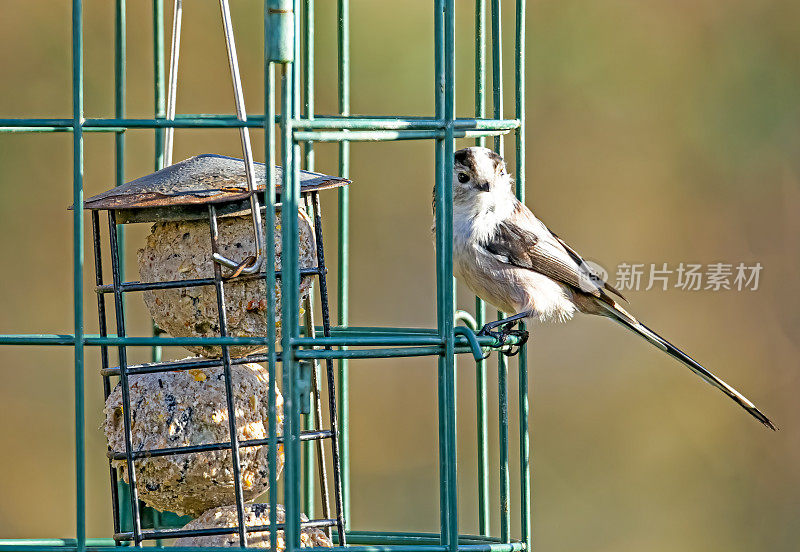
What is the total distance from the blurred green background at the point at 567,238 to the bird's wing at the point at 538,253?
149 cm

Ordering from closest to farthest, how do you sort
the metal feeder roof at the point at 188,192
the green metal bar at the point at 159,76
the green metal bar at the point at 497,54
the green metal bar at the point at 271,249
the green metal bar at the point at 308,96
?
the green metal bar at the point at 271,249, the metal feeder roof at the point at 188,192, the green metal bar at the point at 497,54, the green metal bar at the point at 308,96, the green metal bar at the point at 159,76

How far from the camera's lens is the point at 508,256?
4211mm

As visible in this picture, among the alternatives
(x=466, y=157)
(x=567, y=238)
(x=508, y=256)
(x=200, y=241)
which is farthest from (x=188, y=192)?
(x=567, y=238)

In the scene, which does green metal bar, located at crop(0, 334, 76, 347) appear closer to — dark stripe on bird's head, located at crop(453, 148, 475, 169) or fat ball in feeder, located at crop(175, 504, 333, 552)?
fat ball in feeder, located at crop(175, 504, 333, 552)

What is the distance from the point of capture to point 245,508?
3.10 m

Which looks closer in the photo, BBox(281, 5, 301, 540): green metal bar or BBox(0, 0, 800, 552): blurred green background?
BBox(281, 5, 301, 540): green metal bar

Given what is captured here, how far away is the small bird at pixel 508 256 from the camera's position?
4035 millimetres

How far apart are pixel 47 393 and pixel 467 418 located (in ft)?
7.15

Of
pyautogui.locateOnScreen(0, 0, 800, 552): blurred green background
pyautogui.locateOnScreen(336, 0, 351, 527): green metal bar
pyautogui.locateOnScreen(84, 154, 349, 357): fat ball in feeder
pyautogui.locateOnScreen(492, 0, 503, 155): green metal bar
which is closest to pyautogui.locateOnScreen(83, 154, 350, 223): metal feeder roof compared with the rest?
pyautogui.locateOnScreen(84, 154, 349, 357): fat ball in feeder

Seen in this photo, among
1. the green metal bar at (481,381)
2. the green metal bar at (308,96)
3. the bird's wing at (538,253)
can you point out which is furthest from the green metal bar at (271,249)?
the bird's wing at (538,253)

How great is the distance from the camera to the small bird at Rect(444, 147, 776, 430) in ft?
13.2

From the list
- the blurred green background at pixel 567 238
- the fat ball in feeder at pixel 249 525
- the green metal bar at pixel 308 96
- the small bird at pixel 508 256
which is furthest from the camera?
the blurred green background at pixel 567 238

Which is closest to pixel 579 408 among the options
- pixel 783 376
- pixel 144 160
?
pixel 783 376

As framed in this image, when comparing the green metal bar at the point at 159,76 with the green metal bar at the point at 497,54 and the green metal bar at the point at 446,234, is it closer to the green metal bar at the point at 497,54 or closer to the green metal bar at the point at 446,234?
the green metal bar at the point at 497,54
